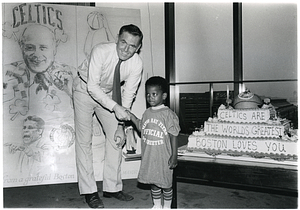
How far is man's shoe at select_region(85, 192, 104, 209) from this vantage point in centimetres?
208

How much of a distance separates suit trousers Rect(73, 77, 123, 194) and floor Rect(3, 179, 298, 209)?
15 centimetres

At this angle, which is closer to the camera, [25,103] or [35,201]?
[35,201]

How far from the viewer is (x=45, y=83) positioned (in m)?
2.43

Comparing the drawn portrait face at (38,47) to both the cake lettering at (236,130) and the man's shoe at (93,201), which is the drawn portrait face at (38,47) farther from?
the cake lettering at (236,130)

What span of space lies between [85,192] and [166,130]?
0.82 meters

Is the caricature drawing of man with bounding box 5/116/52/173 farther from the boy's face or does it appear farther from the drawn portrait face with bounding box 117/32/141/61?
the boy's face

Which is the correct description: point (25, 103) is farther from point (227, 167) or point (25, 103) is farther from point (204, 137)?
point (227, 167)

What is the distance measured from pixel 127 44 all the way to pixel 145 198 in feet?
3.80

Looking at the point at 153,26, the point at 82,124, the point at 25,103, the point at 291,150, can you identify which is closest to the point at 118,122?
the point at 82,124

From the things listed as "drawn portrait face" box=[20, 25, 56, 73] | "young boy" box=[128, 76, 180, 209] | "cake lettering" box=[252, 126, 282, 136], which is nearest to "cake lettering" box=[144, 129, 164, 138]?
"young boy" box=[128, 76, 180, 209]

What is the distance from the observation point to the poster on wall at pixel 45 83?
2340 mm

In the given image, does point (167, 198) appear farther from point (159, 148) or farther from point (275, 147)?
point (275, 147)

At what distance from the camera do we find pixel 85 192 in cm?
215

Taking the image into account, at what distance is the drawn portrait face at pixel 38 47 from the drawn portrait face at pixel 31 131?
0.42m
